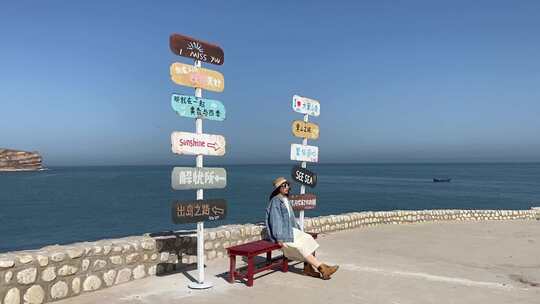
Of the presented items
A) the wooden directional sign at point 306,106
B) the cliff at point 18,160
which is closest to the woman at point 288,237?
the wooden directional sign at point 306,106

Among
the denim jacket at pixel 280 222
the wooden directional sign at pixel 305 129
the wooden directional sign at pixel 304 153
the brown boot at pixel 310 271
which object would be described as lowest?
the brown boot at pixel 310 271

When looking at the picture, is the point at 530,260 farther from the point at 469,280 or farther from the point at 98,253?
the point at 98,253

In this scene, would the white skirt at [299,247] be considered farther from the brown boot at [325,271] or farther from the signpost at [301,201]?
the signpost at [301,201]

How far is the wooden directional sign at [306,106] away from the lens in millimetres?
9262

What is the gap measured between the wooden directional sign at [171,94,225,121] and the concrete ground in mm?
2439

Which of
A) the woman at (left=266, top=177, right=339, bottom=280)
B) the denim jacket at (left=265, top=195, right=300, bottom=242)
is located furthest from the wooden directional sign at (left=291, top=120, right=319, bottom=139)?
the denim jacket at (left=265, top=195, right=300, bottom=242)

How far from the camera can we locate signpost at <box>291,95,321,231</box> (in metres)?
9.33

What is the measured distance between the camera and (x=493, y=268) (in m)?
8.10

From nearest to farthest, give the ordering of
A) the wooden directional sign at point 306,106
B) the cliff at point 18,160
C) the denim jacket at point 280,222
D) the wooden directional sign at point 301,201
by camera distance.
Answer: the denim jacket at point 280,222 < the wooden directional sign at point 306,106 < the wooden directional sign at point 301,201 < the cliff at point 18,160

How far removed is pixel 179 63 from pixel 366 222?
9.67m

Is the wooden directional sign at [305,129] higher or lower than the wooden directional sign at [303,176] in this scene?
higher

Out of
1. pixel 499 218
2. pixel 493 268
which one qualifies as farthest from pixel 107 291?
pixel 499 218

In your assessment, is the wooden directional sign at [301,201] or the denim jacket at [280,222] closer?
the denim jacket at [280,222]

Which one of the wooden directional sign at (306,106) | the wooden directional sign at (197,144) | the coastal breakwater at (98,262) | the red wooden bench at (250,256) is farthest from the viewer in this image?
the wooden directional sign at (306,106)
